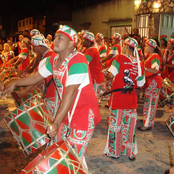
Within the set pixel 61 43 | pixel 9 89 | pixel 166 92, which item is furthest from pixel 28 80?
pixel 166 92

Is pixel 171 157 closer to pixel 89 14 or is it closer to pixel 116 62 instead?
pixel 116 62

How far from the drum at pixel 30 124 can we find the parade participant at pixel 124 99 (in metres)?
1.29

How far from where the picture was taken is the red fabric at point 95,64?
5.88 m

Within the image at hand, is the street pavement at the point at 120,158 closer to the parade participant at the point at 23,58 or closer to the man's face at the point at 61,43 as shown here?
the man's face at the point at 61,43

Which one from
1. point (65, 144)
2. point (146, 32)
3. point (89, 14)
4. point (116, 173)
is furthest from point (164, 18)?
point (65, 144)

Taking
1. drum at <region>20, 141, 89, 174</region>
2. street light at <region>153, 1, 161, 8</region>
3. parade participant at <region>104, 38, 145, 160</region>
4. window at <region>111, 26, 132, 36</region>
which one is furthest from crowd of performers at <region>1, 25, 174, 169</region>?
window at <region>111, 26, 132, 36</region>

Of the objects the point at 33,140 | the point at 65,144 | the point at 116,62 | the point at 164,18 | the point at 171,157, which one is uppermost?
the point at 164,18

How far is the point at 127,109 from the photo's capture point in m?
3.89

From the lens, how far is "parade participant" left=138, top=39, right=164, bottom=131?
5117mm

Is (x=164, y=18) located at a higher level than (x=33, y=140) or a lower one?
higher

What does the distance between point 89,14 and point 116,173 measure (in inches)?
739

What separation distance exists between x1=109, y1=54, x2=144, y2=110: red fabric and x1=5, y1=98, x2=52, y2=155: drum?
133 centimetres

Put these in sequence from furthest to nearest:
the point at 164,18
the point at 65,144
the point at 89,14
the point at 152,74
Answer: the point at 89,14
the point at 164,18
the point at 152,74
the point at 65,144

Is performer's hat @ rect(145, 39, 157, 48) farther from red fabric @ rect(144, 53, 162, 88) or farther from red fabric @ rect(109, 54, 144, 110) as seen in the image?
red fabric @ rect(109, 54, 144, 110)
